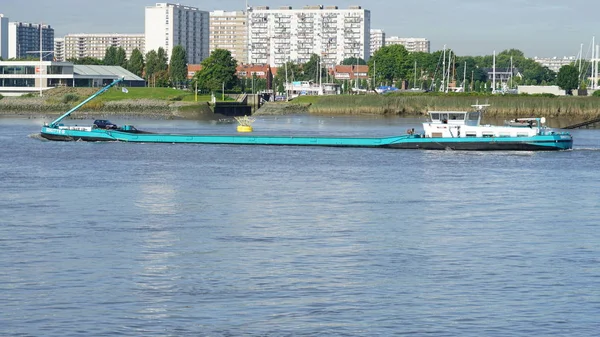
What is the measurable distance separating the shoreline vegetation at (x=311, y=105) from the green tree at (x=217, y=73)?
3089 millimetres

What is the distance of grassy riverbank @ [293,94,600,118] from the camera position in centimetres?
11225

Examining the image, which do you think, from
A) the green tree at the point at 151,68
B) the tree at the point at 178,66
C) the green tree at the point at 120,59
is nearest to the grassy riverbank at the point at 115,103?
the tree at the point at 178,66

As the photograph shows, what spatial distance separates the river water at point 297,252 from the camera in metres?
19.9

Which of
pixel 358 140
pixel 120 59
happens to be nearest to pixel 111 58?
pixel 120 59

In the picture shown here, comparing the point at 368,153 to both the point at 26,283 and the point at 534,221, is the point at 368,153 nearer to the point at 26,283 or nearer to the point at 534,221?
the point at 534,221

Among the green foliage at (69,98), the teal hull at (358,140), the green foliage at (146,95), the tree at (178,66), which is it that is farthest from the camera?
the tree at (178,66)

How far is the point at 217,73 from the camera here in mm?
152375

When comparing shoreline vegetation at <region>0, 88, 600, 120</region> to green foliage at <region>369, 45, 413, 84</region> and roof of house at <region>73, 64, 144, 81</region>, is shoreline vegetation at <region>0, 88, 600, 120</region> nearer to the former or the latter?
roof of house at <region>73, 64, 144, 81</region>

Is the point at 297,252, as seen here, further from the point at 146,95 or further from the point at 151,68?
the point at 151,68

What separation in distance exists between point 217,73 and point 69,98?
22440 mm

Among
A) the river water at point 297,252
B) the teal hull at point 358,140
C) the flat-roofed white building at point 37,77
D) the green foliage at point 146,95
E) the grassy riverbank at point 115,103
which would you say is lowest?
the river water at point 297,252

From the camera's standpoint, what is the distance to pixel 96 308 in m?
20.4

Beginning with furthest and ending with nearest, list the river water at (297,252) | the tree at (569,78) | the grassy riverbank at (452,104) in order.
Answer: the tree at (569,78), the grassy riverbank at (452,104), the river water at (297,252)

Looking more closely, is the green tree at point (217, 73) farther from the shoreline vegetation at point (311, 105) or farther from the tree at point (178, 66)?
the tree at point (178, 66)
